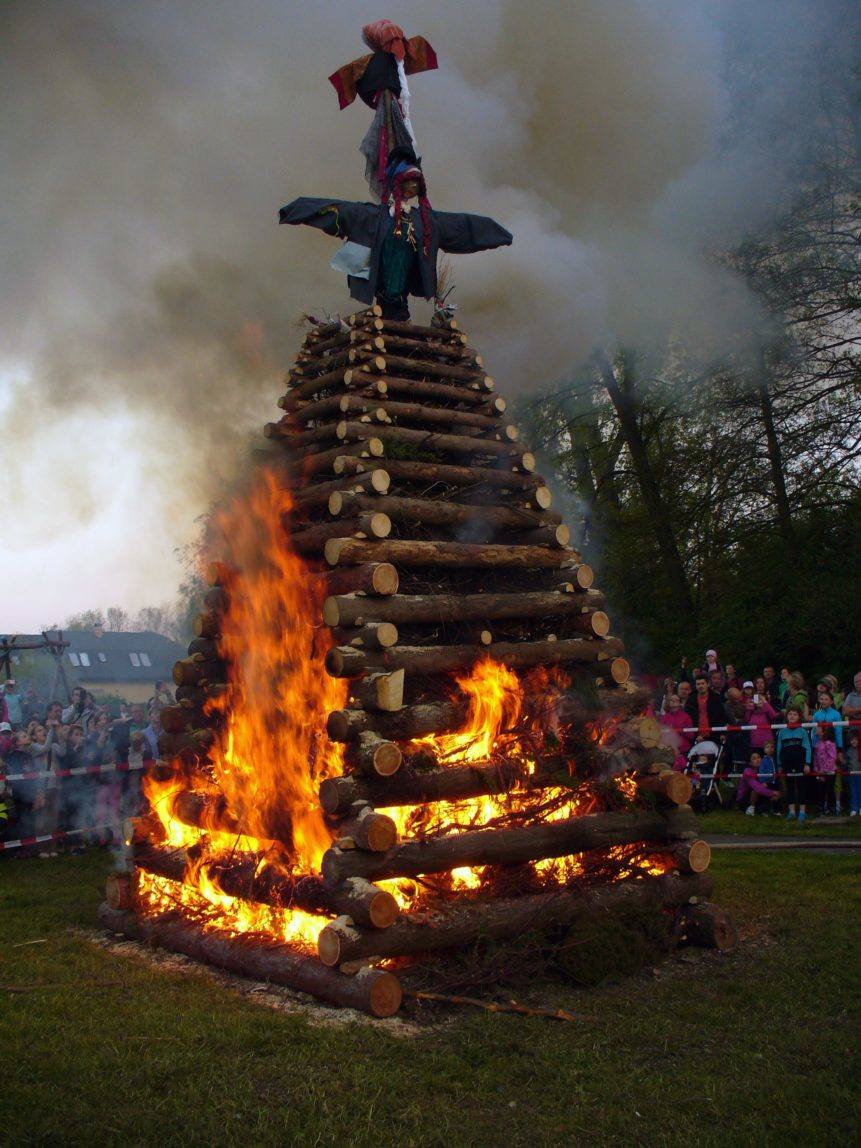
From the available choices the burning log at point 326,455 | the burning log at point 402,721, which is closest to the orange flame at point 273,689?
the burning log at point 326,455

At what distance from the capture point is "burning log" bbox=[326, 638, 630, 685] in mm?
7160

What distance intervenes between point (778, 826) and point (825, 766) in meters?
1.12

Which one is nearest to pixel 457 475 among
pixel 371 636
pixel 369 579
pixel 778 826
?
pixel 369 579

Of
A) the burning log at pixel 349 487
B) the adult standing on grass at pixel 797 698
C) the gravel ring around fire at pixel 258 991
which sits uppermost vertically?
the burning log at pixel 349 487

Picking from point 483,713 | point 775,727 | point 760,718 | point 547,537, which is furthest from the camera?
point 760,718

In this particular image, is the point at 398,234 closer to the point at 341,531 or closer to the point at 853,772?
the point at 341,531

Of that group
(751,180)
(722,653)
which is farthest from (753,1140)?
(722,653)

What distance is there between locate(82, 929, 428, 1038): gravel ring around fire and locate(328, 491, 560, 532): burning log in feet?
10.8

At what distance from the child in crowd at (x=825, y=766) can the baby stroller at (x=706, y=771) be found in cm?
144

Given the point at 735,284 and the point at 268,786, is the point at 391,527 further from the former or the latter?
the point at 735,284

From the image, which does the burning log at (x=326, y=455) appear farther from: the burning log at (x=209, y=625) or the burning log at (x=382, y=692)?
the burning log at (x=382, y=692)

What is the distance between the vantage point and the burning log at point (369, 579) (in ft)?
24.2

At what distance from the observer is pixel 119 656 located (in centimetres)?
5769

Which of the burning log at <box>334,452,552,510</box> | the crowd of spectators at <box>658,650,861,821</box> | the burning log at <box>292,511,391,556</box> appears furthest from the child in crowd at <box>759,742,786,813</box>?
the burning log at <box>292,511,391,556</box>
